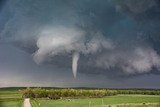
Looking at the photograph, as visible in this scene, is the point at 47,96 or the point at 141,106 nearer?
the point at 141,106

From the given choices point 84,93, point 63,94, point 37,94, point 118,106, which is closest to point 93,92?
point 84,93

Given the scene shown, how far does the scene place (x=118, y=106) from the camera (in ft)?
52.3

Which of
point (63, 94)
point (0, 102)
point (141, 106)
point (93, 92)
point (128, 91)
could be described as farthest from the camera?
point (128, 91)

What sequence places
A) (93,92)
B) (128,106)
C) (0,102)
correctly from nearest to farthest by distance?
(0,102)
(128,106)
(93,92)

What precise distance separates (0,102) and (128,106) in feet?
38.7

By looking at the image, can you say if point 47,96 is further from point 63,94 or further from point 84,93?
→ point 84,93

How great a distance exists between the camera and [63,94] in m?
29.9

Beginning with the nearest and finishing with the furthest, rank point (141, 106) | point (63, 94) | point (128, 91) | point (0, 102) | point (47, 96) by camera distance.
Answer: point (0, 102) → point (141, 106) → point (47, 96) → point (63, 94) → point (128, 91)

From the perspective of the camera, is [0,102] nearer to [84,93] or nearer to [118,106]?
[118,106]

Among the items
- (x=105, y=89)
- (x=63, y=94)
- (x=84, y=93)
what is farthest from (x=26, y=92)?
(x=105, y=89)

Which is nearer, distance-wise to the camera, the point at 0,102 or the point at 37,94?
the point at 0,102

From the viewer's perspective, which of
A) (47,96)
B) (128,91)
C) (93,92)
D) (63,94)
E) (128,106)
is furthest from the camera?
(128,91)

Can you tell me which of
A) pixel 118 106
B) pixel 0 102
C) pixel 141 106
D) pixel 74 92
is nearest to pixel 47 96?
pixel 74 92

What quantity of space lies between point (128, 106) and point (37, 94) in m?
15.2
